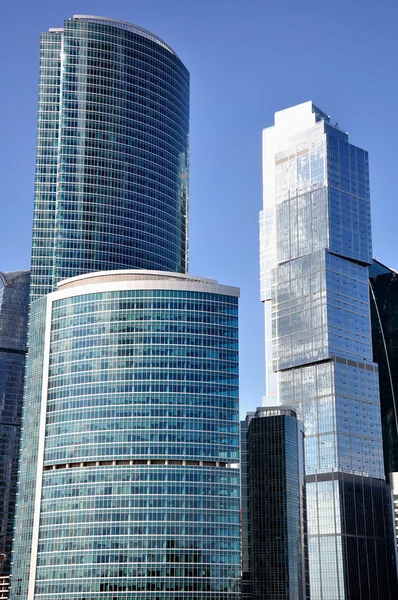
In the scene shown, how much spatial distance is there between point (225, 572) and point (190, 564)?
777 cm

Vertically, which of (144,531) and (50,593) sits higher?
(144,531)

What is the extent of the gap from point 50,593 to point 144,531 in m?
23.8

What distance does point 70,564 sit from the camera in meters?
199

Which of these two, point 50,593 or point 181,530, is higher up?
point 181,530

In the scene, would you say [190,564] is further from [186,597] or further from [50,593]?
[50,593]

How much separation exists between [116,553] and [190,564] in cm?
1569

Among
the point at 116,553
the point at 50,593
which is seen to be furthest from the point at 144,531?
the point at 50,593

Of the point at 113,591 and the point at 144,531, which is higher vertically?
the point at 144,531

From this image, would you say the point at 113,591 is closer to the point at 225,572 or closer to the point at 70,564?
the point at 70,564

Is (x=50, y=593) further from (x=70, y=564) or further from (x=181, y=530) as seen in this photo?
(x=181, y=530)

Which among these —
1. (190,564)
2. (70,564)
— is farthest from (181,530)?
(70,564)

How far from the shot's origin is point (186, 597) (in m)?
196

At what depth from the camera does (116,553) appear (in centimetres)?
19825

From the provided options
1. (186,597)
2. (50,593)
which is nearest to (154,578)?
(186,597)
